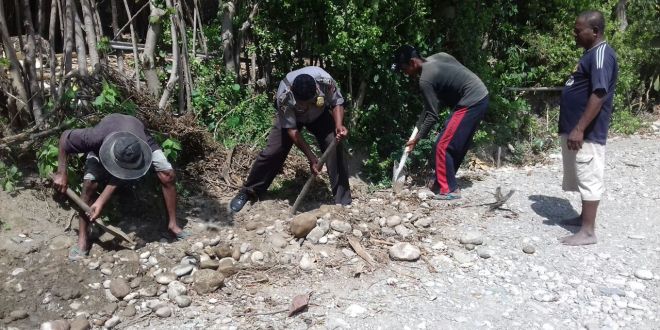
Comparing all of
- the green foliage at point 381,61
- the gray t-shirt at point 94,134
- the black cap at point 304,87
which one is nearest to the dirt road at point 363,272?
the gray t-shirt at point 94,134

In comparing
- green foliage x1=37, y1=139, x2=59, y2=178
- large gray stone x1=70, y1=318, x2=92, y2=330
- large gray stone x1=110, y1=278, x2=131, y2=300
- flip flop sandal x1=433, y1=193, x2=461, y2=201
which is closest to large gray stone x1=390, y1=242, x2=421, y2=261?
flip flop sandal x1=433, y1=193, x2=461, y2=201

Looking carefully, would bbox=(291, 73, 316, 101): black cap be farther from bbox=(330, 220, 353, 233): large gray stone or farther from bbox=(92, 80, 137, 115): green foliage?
bbox=(92, 80, 137, 115): green foliage

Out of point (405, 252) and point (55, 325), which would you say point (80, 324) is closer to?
point (55, 325)

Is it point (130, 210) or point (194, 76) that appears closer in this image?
point (130, 210)

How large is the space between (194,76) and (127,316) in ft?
11.1

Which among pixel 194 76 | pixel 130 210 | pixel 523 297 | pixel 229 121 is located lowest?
pixel 523 297

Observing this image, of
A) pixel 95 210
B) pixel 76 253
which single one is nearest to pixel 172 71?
pixel 95 210

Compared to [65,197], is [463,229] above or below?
below

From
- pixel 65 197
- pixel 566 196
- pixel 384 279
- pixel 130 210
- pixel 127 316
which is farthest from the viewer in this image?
pixel 566 196

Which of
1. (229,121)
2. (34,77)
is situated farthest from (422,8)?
(34,77)

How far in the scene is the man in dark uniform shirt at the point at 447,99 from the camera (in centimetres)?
564

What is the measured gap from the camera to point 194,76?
6848 mm

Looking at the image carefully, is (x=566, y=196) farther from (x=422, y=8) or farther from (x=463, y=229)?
(x=422, y=8)

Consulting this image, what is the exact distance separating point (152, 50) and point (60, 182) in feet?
6.87
